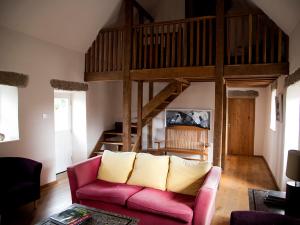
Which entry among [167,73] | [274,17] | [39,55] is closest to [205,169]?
[167,73]

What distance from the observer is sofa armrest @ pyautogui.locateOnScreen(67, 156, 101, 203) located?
3205 millimetres

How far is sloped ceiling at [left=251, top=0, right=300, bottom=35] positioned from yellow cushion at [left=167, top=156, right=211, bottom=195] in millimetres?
2211

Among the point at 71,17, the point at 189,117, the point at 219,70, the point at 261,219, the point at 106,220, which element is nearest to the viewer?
the point at 261,219

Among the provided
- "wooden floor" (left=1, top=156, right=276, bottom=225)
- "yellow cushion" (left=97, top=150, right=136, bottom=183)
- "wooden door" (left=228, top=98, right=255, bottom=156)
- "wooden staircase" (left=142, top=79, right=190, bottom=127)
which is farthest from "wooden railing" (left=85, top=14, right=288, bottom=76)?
"wooden floor" (left=1, top=156, right=276, bottom=225)

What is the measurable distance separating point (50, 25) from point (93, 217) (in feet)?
11.4

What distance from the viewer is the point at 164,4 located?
658 centimetres

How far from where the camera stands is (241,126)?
748cm

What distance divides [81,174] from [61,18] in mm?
2838

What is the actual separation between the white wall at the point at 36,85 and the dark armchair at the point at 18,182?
315 millimetres

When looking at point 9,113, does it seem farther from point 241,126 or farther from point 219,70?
point 241,126

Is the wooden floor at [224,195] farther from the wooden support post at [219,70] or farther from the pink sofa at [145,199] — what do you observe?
the wooden support post at [219,70]

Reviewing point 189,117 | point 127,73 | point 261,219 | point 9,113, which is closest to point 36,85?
point 9,113

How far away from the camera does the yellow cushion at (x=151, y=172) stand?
3.14 m

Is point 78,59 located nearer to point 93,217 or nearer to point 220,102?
point 220,102
